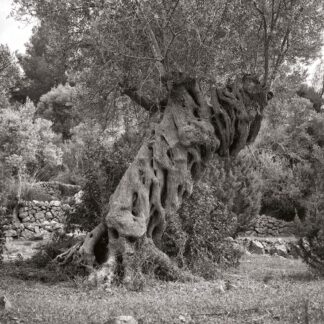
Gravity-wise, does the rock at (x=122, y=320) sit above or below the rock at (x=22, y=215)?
above

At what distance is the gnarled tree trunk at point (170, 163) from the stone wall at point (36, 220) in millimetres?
12810

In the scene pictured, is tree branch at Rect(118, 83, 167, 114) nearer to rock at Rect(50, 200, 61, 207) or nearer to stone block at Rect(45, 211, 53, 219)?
stone block at Rect(45, 211, 53, 219)

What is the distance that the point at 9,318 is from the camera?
695 cm

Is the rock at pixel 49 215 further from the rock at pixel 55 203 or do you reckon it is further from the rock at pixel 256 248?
the rock at pixel 256 248

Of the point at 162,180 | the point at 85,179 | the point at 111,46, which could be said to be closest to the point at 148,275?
the point at 162,180

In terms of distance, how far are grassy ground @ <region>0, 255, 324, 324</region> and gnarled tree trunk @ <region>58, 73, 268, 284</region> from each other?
1.07 m

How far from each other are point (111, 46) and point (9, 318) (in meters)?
8.87

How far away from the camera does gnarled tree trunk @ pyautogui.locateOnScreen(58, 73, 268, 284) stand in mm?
11367

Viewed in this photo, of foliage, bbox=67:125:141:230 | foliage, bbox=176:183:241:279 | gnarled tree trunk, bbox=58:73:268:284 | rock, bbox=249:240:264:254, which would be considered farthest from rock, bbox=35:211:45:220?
gnarled tree trunk, bbox=58:73:268:284

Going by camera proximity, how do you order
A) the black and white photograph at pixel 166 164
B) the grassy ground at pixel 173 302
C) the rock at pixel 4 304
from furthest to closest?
the black and white photograph at pixel 166 164 → the rock at pixel 4 304 → the grassy ground at pixel 173 302

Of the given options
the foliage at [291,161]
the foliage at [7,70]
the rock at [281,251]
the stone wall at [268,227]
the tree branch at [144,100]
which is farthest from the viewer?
the foliage at [291,161]

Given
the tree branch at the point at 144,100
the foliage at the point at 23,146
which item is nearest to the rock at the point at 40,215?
the foliage at the point at 23,146

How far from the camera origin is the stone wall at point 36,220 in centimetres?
2502

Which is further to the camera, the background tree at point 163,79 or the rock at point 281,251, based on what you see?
the rock at point 281,251
